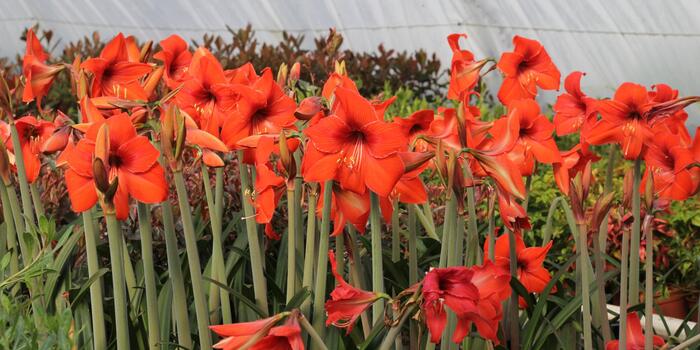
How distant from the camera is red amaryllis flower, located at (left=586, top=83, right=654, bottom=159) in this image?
215 cm

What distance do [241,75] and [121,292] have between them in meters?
0.58

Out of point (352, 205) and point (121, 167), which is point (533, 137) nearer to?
point (352, 205)

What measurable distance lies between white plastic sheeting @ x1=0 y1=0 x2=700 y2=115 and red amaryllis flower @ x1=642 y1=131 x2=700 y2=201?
16.8 ft

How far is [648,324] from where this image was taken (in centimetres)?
212

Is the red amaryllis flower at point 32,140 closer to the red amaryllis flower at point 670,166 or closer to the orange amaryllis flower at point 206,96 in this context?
the orange amaryllis flower at point 206,96

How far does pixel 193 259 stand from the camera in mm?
2008

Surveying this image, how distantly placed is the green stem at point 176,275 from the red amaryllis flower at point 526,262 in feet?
2.47

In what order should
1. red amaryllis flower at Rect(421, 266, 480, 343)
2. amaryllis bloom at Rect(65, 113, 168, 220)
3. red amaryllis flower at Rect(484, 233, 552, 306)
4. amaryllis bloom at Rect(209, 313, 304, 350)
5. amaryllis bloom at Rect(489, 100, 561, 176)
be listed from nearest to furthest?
amaryllis bloom at Rect(209, 313, 304, 350) < red amaryllis flower at Rect(421, 266, 480, 343) < amaryllis bloom at Rect(65, 113, 168, 220) < amaryllis bloom at Rect(489, 100, 561, 176) < red amaryllis flower at Rect(484, 233, 552, 306)

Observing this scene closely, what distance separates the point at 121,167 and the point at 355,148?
43 cm

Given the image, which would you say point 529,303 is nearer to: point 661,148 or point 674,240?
point 661,148

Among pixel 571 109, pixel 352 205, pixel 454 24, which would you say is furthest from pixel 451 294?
pixel 454 24

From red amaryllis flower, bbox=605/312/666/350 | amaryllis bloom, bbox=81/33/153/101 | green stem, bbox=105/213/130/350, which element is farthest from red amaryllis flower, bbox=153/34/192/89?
red amaryllis flower, bbox=605/312/666/350

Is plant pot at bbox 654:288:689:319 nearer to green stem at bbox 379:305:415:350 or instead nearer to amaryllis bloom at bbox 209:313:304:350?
green stem at bbox 379:305:415:350

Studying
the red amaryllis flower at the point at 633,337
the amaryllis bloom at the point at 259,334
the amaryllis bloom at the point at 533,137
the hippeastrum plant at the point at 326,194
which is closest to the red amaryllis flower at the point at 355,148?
the hippeastrum plant at the point at 326,194
